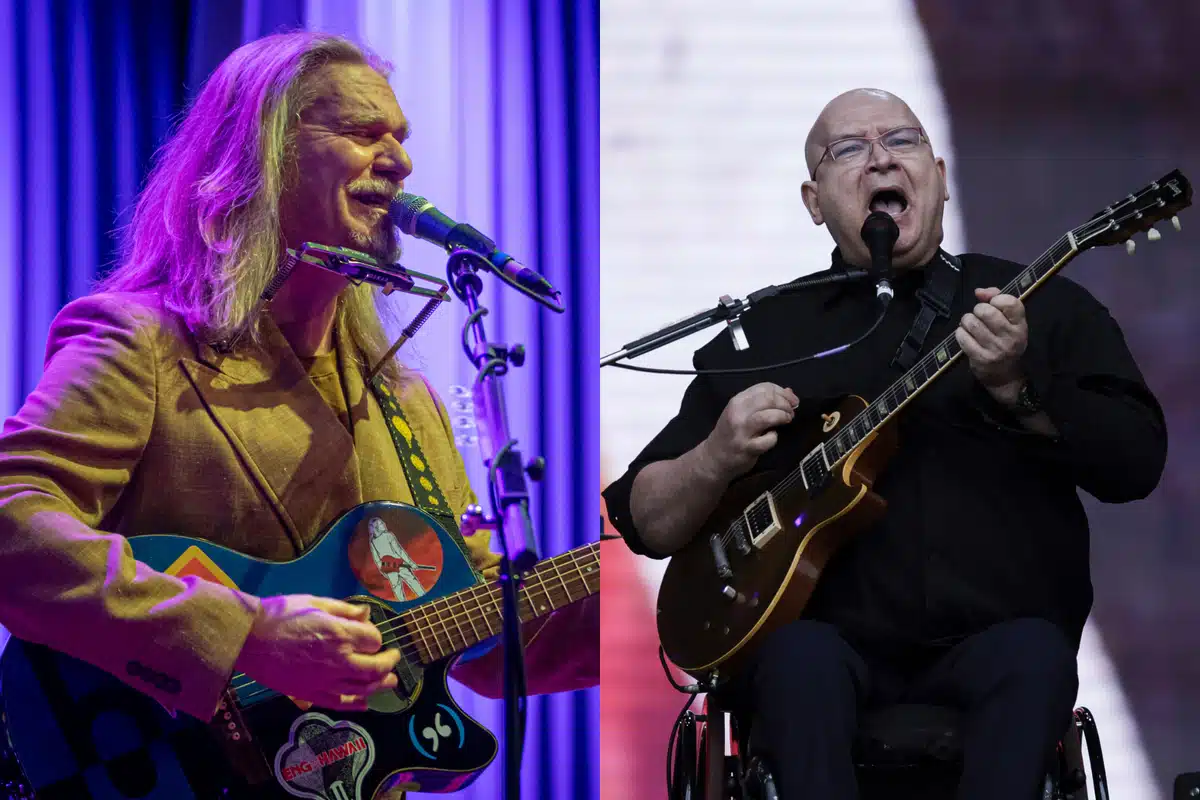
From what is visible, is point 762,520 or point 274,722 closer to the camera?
point 762,520

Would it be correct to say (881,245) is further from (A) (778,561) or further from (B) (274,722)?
(B) (274,722)

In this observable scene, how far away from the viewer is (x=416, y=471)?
2.52 m

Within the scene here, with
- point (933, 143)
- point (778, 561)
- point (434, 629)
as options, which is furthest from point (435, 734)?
point (933, 143)

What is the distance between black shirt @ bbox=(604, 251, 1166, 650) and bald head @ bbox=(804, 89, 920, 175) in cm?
36

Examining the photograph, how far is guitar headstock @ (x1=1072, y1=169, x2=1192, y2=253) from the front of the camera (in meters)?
2.01

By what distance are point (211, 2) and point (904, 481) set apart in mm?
1612

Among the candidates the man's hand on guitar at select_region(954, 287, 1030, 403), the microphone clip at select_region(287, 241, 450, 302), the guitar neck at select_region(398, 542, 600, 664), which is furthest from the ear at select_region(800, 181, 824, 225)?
the guitar neck at select_region(398, 542, 600, 664)

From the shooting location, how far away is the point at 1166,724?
2777 mm

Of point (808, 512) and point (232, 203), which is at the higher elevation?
point (232, 203)

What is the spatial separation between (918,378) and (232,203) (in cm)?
127

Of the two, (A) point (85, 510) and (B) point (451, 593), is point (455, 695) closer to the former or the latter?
(B) point (451, 593)

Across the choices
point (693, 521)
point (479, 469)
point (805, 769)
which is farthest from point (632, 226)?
point (805, 769)

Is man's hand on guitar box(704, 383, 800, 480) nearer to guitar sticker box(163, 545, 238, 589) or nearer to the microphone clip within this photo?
the microphone clip

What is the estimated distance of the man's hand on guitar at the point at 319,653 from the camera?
234 cm
